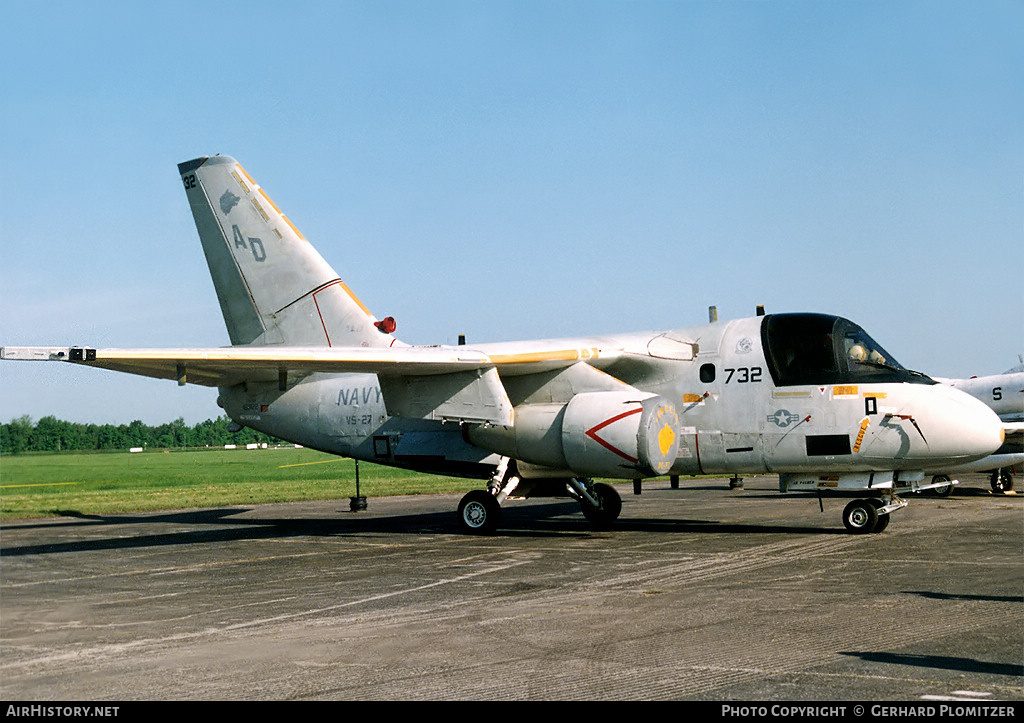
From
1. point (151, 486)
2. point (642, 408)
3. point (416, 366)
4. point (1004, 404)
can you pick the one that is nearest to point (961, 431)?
point (642, 408)

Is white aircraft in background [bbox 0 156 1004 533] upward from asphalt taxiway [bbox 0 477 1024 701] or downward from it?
upward

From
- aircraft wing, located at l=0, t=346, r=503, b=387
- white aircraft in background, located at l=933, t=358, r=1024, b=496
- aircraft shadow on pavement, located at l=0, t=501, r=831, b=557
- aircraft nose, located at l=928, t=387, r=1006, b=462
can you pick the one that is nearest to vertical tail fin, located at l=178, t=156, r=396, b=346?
aircraft wing, located at l=0, t=346, r=503, b=387

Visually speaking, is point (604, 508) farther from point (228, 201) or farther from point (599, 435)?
point (228, 201)

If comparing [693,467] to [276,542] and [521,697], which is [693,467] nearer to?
[276,542]

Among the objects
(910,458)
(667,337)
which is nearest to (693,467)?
(667,337)

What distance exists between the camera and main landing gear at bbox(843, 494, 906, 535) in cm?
1616

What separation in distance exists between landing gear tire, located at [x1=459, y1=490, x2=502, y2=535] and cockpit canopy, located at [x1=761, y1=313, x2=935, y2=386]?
5507 mm

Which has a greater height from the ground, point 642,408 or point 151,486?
point 642,408

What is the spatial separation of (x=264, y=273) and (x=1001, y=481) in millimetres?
22333

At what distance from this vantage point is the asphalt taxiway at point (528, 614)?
6609mm

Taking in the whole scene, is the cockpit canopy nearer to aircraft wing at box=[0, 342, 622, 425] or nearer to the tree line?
aircraft wing at box=[0, 342, 622, 425]

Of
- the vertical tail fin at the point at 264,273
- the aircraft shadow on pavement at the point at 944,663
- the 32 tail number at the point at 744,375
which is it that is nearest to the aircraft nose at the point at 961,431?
the 32 tail number at the point at 744,375

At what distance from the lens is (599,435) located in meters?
16.0

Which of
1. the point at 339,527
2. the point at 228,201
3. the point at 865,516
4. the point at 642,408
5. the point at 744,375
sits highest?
the point at 228,201
